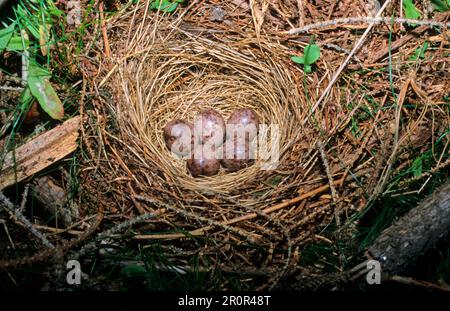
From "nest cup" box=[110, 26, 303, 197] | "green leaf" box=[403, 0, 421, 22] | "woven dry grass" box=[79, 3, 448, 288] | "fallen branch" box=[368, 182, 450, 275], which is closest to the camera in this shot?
"fallen branch" box=[368, 182, 450, 275]

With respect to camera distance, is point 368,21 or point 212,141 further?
point 212,141

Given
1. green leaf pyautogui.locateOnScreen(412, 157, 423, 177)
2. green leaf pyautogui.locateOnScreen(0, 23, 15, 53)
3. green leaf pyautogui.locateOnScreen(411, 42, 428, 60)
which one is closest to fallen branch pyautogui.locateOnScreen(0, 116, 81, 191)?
green leaf pyautogui.locateOnScreen(0, 23, 15, 53)

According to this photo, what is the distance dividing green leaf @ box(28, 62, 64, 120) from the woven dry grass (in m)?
0.22

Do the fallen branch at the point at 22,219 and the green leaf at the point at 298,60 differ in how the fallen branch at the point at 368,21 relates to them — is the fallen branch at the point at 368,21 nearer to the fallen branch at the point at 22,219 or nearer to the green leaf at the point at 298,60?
the green leaf at the point at 298,60

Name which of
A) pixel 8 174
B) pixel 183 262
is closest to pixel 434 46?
pixel 183 262

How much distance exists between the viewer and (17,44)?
2.67 metres

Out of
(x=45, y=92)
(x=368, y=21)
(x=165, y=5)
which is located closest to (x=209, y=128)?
(x=165, y=5)

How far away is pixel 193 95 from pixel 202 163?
601mm

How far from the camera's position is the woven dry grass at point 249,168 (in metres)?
2.31

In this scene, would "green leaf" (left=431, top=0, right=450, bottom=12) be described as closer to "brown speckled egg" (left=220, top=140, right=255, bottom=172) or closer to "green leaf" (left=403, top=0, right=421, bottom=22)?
"green leaf" (left=403, top=0, right=421, bottom=22)

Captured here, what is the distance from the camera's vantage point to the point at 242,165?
2.74 m

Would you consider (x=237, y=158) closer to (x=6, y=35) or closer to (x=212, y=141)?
(x=212, y=141)

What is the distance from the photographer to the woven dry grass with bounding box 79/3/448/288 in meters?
2.31
